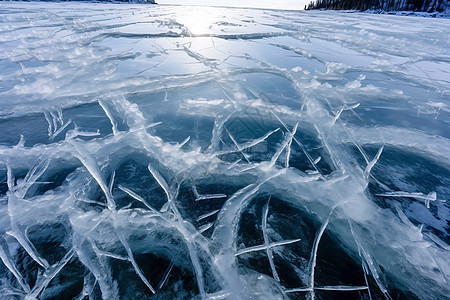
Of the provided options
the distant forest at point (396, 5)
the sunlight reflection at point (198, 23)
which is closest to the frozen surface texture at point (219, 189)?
the sunlight reflection at point (198, 23)

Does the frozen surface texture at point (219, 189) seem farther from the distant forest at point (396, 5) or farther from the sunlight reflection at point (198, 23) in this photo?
the distant forest at point (396, 5)

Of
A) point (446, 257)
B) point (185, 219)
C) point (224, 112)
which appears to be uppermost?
point (224, 112)

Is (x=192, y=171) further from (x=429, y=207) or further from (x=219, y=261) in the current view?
(x=429, y=207)

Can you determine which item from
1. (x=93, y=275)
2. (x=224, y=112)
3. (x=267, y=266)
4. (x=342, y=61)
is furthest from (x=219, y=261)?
(x=342, y=61)

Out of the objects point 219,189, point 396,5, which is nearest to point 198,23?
point 219,189

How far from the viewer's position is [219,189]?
50.4 inches

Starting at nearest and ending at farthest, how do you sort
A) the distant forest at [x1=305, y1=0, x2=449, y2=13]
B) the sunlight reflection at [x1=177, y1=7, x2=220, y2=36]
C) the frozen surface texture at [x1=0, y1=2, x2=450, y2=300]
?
1. the frozen surface texture at [x1=0, y1=2, x2=450, y2=300]
2. the sunlight reflection at [x1=177, y1=7, x2=220, y2=36]
3. the distant forest at [x1=305, y1=0, x2=449, y2=13]

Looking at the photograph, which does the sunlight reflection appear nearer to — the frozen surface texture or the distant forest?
the frozen surface texture

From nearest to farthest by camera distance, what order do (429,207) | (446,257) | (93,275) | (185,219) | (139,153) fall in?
1. (93,275)
2. (446,257)
3. (185,219)
4. (429,207)
5. (139,153)

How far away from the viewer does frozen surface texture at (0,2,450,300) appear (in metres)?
0.87

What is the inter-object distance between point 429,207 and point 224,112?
5.58ft

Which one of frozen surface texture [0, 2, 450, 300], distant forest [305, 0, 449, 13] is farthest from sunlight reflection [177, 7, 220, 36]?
distant forest [305, 0, 449, 13]

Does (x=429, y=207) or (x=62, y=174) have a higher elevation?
(x=62, y=174)

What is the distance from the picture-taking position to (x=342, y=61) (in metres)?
Result: 4.12
